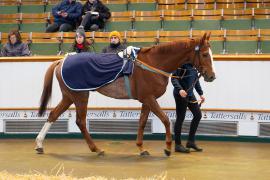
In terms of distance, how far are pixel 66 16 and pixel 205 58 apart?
207 inches

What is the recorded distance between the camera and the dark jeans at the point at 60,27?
1197 cm

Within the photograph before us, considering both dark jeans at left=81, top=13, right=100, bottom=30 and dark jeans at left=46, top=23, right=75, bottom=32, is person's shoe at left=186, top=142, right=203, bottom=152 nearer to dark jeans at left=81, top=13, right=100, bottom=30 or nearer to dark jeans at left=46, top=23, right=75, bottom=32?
dark jeans at left=81, top=13, right=100, bottom=30

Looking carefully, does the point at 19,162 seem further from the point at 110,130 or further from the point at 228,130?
the point at 228,130

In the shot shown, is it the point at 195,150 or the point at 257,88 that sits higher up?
the point at 257,88

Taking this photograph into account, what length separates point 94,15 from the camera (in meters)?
11.7

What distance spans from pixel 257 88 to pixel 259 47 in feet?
6.76

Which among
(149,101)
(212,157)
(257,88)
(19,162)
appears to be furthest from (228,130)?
(19,162)

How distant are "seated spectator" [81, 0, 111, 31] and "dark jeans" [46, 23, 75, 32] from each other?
16.5 inches

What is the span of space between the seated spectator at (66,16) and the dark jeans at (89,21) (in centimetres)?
30

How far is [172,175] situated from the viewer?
6309 millimetres

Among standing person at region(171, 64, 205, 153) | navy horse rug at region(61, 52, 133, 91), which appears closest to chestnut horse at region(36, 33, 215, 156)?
navy horse rug at region(61, 52, 133, 91)

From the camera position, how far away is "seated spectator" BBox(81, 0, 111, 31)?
11.7 m

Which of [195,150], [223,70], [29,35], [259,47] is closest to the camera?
[195,150]

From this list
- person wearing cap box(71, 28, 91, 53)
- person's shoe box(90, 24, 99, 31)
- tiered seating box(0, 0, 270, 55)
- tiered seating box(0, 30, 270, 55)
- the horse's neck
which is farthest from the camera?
person's shoe box(90, 24, 99, 31)
